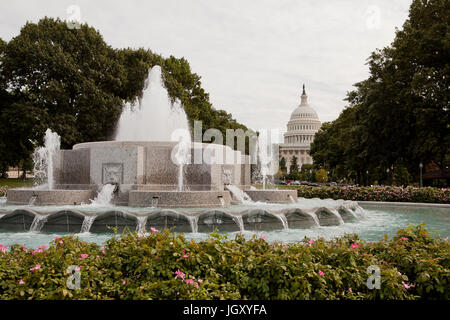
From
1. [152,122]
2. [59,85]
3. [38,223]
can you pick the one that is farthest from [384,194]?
[59,85]

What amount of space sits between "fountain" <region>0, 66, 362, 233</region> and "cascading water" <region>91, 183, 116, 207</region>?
0.03 m

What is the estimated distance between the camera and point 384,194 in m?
22.7

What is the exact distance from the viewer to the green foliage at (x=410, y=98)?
26922mm

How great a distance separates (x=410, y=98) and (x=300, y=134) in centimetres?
13933

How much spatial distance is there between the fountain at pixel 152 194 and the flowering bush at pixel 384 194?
26.4 ft

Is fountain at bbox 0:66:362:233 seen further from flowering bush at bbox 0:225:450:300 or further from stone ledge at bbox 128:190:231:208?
flowering bush at bbox 0:225:450:300

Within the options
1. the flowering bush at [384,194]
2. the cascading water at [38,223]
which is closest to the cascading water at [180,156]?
the cascading water at [38,223]

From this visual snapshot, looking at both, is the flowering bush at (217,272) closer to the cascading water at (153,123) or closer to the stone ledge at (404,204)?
the cascading water at (153,123)

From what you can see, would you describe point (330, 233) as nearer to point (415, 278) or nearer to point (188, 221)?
point (188, 221)

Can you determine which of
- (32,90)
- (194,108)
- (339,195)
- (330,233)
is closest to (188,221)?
(330,233)

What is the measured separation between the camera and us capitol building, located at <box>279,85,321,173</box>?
532 ft

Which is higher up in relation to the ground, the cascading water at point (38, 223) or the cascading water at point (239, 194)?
the cascading water at point (239, 194)

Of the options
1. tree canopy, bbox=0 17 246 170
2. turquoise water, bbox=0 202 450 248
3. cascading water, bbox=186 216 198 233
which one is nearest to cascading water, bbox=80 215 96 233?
turquoise water, bbox=0 202 450 248


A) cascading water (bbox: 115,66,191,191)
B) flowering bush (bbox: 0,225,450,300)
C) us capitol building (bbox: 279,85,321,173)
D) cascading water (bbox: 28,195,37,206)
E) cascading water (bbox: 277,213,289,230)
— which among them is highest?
us capitol building (bbox: 279,85,321,173)
